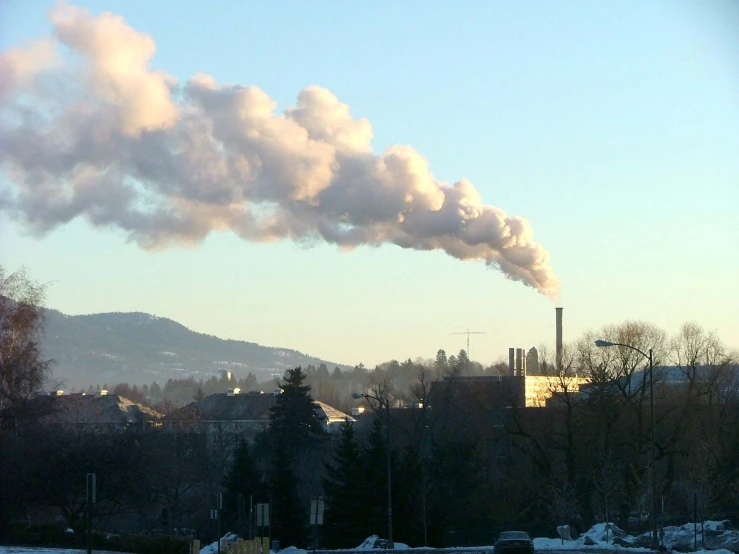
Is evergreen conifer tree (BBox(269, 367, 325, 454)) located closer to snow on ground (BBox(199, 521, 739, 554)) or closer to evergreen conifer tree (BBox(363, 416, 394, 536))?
evergreen conifer tree (BBox(363, 416, 394, 536))

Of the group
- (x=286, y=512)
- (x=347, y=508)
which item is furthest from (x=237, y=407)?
(x=347, y=508)

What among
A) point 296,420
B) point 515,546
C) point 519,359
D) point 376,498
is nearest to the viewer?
point 515,546

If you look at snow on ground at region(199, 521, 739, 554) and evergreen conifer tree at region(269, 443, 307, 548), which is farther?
evergreen conifer tree at region(269, 443, 307, 548)

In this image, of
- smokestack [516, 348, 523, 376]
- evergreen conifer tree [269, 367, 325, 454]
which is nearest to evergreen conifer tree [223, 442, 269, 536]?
evergreen conifer tree [269, 367, 325, 454]

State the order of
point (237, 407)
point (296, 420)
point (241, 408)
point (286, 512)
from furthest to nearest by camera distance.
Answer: point (237, 407) → point (241, 408) → point (296, 420) → point (286, 512)

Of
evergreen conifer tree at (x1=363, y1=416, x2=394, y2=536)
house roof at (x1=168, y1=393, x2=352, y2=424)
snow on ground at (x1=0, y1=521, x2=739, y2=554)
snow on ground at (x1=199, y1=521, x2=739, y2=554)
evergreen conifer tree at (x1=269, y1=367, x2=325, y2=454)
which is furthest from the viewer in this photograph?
house roof at (x1=168, y1=393, x2=352, y2=424)

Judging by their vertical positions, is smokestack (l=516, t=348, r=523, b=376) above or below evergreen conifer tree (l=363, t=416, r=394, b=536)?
above

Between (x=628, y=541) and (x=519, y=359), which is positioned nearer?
(x=628, y=541)

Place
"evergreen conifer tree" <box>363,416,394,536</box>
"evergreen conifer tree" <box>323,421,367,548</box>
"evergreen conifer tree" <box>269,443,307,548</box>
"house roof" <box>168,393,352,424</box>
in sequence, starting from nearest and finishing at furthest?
"evergreen conifer tree" <box>363,416,394,536</box>
"evergreen conifer tree" <box>323,421,367,548</box>
"evergreen conifer tree" <box>269,443,307,548</box>
"house roof" <box>168,393,352,424</box>

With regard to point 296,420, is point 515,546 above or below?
below

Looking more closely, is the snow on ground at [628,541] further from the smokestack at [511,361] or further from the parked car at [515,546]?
the smokestack at [511,361]

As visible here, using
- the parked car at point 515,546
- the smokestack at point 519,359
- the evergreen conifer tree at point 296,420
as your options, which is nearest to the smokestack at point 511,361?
the smokestack at point 519,359

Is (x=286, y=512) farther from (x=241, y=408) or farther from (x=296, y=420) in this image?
(x=241, y=408)

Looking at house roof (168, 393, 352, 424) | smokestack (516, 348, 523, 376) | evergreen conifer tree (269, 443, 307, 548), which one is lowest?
evergreen conifer tree (269, 443, 307, 548)
